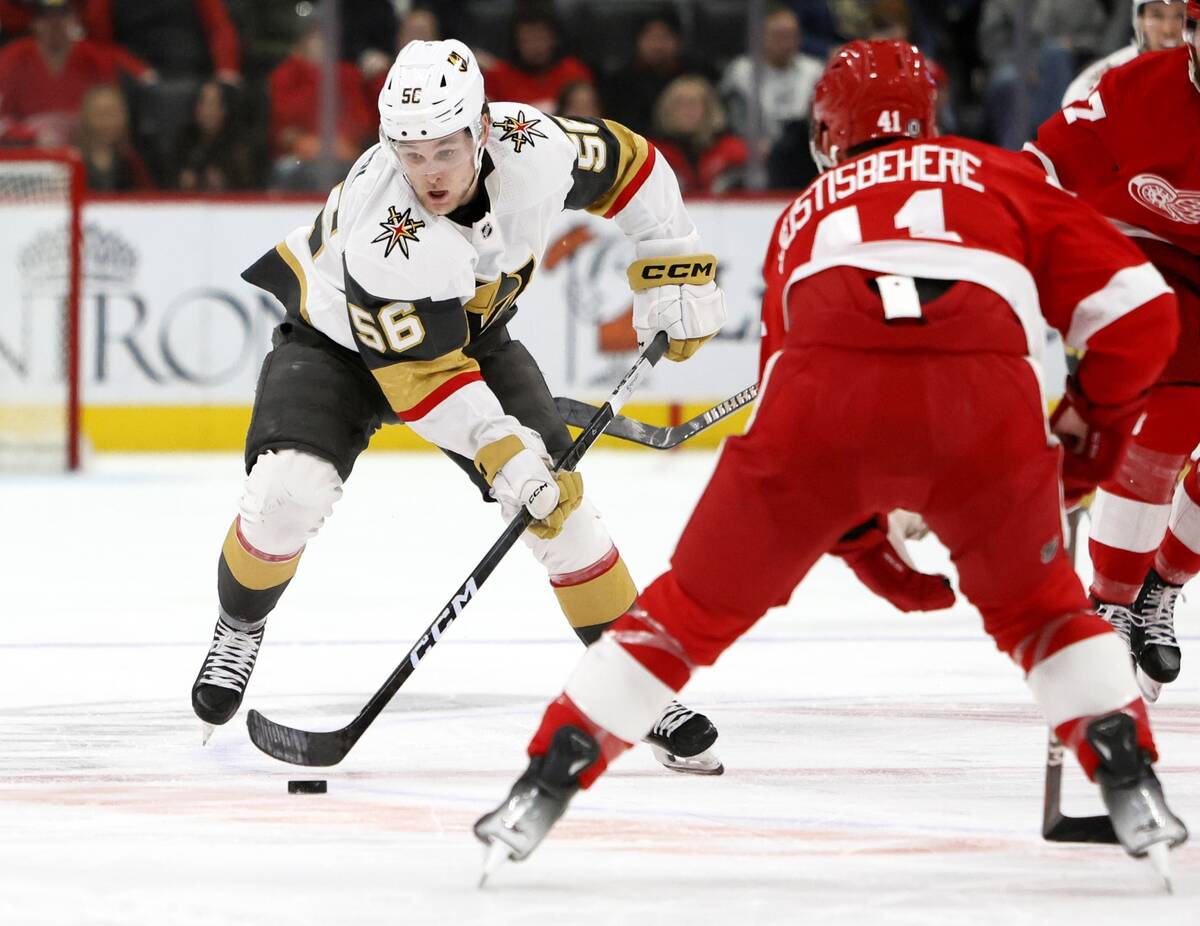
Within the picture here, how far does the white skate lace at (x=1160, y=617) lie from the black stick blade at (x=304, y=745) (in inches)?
54.2

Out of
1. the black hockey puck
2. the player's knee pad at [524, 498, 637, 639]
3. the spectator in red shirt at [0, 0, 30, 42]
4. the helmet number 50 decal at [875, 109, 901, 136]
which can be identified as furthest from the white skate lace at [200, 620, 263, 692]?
the spectator in red shirt at [0, 0, 30, 42]

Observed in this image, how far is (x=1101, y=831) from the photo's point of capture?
2.40m

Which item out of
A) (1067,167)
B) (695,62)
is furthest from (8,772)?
(695,62)

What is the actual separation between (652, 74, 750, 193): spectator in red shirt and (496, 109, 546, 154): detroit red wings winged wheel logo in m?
4.29

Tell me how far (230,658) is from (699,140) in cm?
447

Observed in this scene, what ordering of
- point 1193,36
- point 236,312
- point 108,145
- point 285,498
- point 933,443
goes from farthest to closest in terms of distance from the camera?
1. point 108,145
2. point 236,312
3. point 1193,36
4. point 285,498
5. point 933,443

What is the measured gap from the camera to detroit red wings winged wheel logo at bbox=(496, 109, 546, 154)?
118 inches

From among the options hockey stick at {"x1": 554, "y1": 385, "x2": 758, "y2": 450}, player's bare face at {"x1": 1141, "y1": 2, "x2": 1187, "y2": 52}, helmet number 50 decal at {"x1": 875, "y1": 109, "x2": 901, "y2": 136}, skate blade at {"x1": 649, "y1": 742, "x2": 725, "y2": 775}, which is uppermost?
helmet number 50 decal at {"x1": 875, "y1": 109, "x2": 901, "y2": 136}

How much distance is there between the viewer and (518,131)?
9.90 feet

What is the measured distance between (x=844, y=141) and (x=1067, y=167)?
1.21 metres

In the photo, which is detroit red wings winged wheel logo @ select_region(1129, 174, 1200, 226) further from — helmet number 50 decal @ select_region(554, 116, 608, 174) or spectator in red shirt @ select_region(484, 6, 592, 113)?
spectator in red shirt @ select_region(484, 6, 592, 113)

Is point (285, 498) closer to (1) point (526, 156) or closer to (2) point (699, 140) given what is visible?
(1) point (526, 156)

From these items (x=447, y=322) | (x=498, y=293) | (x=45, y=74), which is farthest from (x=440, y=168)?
(x=45, y=74)

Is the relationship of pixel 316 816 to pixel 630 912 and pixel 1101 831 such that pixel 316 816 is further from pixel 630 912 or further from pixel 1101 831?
pixel 1101 831
